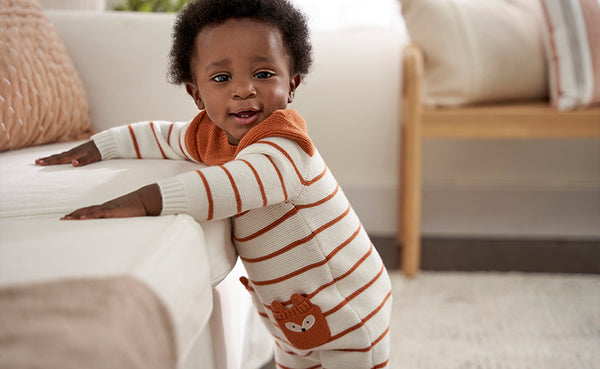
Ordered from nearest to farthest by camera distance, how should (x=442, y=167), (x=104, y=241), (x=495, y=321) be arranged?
(x=104, y=241)
(x=495, y=321)
(x=442, y=167)

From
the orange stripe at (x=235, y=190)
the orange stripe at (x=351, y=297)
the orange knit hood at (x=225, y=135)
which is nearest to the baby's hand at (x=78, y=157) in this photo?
the orange knit hood at (x=225, y=135)

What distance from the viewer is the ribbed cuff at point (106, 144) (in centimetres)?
65

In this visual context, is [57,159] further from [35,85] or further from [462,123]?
[462,123]

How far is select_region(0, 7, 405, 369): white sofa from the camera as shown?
347mm

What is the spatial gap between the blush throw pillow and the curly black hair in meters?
0.83

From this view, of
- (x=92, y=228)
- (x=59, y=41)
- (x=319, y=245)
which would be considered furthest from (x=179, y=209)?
(x=59, y=41)

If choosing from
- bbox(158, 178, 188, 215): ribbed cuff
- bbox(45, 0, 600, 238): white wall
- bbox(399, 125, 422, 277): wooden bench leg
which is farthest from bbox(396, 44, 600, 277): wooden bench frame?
bbox(158, 178, 188, 215): ribbed cuff

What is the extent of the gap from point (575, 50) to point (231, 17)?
0.98 meters

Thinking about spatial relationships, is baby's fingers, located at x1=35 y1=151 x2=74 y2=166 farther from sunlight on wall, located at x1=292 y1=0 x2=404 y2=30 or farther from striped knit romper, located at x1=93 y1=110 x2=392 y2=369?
sunlight on wall, located at x1=292 y1=0 x2=404 y2=30

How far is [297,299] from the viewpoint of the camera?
60 centimetres

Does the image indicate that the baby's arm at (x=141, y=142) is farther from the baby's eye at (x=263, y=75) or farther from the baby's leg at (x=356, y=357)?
the baby's leg at (x=356, y=357)

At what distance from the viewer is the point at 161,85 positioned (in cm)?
67

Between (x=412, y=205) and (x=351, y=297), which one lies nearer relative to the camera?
(x=351, y=297)

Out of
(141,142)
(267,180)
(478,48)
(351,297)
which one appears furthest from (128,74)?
(478,48)
